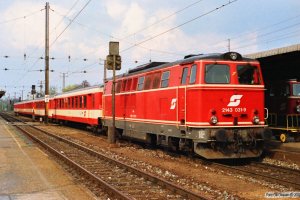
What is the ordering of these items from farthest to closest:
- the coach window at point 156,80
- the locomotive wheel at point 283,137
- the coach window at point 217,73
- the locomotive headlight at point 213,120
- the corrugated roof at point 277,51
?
the locomotive wheel at point 283,137 → the corrugated roof at point 277,51 → the coach window at point 156,80 → the coach window at point 217,73 → the locomotive headlight at point 213,120

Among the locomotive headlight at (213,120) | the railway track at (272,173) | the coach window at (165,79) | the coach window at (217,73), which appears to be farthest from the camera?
the coach window at (165,79)

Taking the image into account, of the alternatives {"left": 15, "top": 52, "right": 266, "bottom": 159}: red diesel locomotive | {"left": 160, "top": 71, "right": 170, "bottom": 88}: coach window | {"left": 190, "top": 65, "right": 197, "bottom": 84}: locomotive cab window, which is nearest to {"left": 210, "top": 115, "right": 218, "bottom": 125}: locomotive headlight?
{"left": 15, "top": 52, "right": 266, "bottom": 159}: red diesel locomotive

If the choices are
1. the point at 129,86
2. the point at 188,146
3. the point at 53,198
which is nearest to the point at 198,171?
the point at 188,146

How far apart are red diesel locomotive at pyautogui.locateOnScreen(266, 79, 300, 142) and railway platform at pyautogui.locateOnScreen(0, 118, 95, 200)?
10.7 m

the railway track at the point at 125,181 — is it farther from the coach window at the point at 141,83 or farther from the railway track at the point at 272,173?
the coach window at the point at 141,83

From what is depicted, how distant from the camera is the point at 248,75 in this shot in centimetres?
1387

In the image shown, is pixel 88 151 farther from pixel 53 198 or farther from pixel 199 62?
pixel 53 198

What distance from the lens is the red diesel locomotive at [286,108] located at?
65.6 ft

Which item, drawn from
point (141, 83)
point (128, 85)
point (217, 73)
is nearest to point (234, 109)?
point (217, 73)

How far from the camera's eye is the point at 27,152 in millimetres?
17656

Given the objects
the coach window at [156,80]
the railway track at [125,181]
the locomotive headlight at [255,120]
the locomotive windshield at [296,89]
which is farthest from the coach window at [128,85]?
the locomotive windshield at [296,89]

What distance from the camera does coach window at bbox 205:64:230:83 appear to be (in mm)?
13273

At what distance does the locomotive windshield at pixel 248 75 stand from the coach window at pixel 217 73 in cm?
43

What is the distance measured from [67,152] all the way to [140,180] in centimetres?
751
